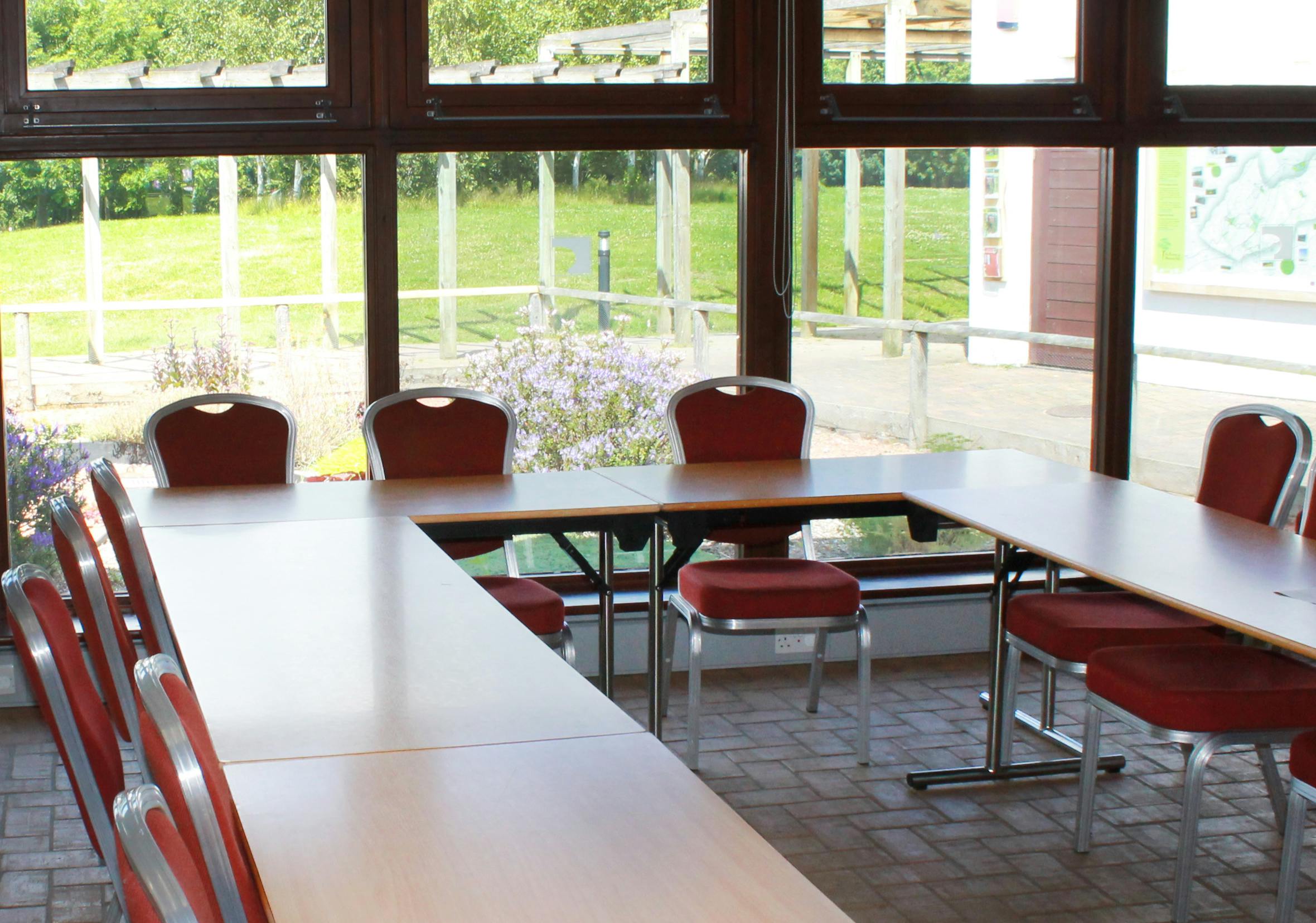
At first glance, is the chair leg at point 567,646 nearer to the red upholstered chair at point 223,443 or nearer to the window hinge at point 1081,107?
the red upholstered chair at point 223,443

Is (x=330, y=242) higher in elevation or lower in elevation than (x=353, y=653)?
higher

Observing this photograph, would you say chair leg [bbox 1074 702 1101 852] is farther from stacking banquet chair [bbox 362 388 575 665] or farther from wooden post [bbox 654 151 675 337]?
wooden post [bbox 654 151 675 337]

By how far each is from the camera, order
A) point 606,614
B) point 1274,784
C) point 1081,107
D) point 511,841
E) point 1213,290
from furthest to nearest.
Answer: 1. point 1213,290
2. point 1081,107
3. point 606,614
4. point 1274,784
5. point 511,841

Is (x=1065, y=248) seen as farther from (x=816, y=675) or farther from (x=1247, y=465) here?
(x=816, y=675)

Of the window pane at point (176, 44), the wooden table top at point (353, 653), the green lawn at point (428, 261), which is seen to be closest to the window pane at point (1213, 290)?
the green lawn at point (428, 261)

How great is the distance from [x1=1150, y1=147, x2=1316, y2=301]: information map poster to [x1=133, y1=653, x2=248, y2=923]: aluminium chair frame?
485cm

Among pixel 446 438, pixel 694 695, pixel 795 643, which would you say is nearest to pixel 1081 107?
pixel 795 643

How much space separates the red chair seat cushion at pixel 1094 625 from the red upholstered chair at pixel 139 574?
217cm

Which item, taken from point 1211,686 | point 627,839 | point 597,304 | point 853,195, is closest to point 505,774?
point 627,839

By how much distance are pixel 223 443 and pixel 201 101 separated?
1.17 m

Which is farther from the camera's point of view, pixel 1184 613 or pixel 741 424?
pixel 741 424

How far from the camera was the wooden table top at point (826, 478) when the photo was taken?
4148 mm

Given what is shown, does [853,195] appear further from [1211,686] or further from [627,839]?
[627,839]

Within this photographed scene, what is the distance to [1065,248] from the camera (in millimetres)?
5711
